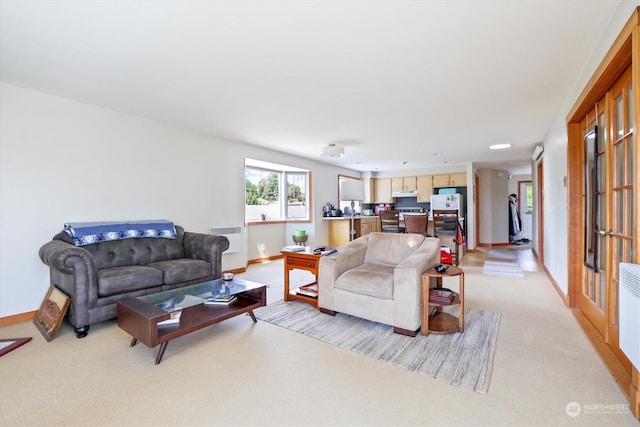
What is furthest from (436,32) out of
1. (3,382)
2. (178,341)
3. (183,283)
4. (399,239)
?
(3,382)

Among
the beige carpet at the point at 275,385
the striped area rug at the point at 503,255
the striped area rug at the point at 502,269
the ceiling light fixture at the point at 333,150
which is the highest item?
the ceiling light fixture at the point at 333,150

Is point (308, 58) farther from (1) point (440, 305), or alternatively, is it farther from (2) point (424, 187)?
(2) point (424, 187)

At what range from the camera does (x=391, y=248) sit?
10.5 ft

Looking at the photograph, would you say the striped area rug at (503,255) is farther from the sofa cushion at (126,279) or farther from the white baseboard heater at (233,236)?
the sofa cushion at (126,279)

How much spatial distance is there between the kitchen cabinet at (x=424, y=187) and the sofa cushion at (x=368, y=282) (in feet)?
18.1

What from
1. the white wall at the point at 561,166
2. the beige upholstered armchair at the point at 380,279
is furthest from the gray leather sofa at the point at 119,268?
the white wall at the point at 561,166

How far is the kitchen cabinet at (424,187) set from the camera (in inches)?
312

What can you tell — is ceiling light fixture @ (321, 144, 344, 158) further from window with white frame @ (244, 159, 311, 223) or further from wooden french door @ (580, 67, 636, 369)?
wooden french door @ (580, 67, 636, 369)

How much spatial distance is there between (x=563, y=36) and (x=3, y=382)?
4.27 metres

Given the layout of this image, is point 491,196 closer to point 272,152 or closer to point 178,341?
point 272,152

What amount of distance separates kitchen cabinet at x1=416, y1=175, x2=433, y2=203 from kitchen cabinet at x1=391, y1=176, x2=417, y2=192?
143mm

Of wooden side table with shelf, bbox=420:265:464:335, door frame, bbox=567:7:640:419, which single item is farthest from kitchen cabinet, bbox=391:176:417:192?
wooden side table with shelf, bbox=420:265:464:335

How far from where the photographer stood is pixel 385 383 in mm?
1791

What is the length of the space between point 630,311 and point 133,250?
4.05m
